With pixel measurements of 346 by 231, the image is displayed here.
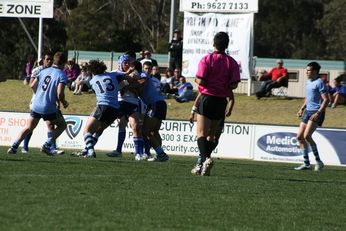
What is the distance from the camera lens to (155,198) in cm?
1000

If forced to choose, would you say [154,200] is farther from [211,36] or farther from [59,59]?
[211,36]

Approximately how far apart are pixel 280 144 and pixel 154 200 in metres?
15.3

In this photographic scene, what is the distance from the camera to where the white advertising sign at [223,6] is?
30828 mm

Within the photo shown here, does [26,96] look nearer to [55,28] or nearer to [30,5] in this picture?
[30,5]

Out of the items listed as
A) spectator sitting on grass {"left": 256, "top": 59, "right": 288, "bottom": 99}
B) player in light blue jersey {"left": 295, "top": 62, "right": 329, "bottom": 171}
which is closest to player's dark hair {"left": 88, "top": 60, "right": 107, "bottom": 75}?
player in light blue jersey {"left": 295, "top": 62, "right": 329, "bottom": 171}

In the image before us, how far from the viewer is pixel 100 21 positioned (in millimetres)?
61219

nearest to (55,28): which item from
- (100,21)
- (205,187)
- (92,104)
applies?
(100,21)

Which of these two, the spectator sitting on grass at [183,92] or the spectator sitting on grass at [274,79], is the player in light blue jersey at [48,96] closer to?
the spectator sitting on grass at [183,92]

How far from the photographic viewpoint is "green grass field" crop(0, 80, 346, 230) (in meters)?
8.40

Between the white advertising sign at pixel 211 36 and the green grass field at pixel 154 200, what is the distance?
17308 mm

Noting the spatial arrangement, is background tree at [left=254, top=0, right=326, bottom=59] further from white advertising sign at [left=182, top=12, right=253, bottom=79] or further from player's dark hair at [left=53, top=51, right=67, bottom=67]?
player's dark hair at [left=53, top=51, right=67, bottom=67]

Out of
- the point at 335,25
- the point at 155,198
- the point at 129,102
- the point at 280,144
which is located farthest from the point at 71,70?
the point at 335,25

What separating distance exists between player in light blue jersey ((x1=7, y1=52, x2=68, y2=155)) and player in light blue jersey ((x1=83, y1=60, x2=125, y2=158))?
540 millimetres

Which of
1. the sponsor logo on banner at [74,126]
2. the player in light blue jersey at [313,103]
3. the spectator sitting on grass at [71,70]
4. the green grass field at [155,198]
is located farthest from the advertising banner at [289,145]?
the spectator sitting on grass at [71,70]
